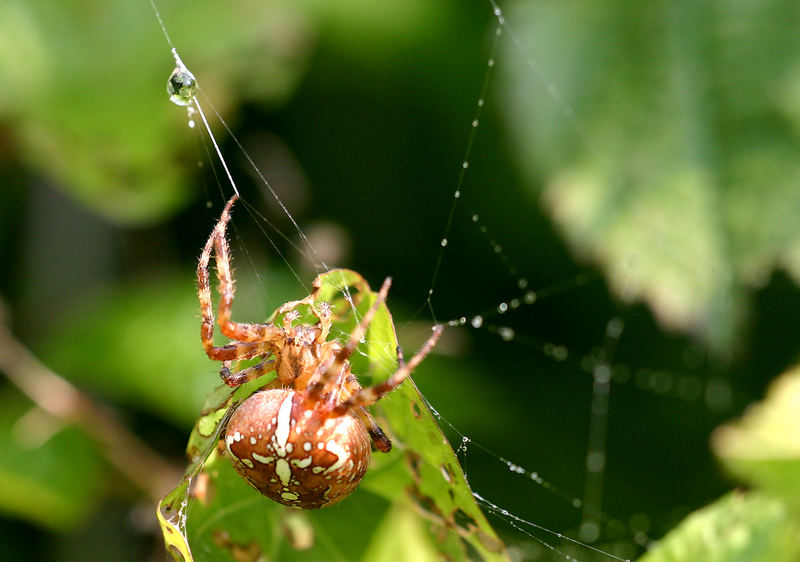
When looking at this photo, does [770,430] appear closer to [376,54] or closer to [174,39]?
[376,54]

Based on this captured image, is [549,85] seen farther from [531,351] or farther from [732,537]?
[732,537]

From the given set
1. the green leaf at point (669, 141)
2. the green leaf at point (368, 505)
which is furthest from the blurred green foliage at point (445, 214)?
the green leaf at point (368, 505)

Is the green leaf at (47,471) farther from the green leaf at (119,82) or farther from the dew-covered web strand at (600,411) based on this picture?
the dew-covered web strand at (600,411)

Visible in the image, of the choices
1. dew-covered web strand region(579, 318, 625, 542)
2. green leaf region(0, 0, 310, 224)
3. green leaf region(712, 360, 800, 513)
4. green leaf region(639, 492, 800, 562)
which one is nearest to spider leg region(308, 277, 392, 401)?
green leaf region(639, 492, 800, 562)

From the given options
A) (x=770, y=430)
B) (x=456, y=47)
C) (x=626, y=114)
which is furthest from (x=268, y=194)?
(x=770, y=430)

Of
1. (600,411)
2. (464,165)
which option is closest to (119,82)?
(464,165)

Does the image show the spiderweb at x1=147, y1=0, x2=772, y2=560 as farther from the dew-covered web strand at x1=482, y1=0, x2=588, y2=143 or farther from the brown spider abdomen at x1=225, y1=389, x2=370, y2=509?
the brown spider abdomen at x1=225, y1=389, x2=370, y2=509
